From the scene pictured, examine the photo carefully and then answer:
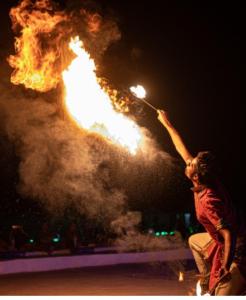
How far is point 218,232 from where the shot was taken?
218 inches

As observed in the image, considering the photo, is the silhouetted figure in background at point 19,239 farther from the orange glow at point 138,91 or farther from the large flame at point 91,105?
the orange glow at point 138,91

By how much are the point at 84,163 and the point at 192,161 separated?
12.6 metres

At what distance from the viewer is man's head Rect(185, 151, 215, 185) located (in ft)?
18.9

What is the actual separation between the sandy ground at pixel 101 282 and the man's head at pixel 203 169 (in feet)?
19.6

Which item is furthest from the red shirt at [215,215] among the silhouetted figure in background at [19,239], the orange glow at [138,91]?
the silhouetted figure in background at [19,239]

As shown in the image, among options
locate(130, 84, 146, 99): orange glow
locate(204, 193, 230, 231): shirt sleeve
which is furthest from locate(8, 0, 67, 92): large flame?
locate(204, 193, 230, 231): shirt sleeve

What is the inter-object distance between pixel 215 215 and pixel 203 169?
0.50m

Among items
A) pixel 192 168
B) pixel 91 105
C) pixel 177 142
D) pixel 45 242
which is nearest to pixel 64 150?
pixel 45 242

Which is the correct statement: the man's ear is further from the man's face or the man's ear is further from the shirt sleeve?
the shirt sleeve

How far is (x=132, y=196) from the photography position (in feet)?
118

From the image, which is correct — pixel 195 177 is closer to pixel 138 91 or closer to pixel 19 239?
pixel 138 91

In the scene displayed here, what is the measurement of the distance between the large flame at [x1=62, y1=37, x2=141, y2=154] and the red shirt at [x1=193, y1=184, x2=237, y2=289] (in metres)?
A: 2.27

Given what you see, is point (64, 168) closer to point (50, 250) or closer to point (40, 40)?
point (50, 250)

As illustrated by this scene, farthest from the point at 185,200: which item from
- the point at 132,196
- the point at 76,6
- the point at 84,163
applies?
the point at 76,6
